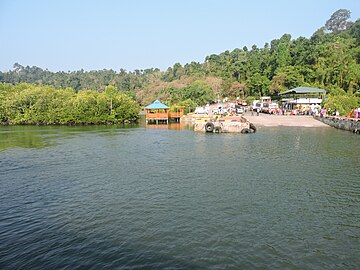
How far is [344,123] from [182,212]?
36150 millimetres

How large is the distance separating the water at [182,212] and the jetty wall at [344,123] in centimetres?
1496

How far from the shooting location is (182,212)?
13133 millimetres

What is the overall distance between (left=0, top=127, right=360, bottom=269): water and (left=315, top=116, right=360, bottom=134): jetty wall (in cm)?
1496

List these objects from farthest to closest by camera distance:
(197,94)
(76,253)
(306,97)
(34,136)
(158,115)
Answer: (197,94) → (306,97) → (158,115) → (34,136) → (76,253)

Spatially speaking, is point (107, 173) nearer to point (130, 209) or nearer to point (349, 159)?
point (130, 209)

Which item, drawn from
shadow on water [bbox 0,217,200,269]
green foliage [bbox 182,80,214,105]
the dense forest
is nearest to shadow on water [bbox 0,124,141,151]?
the dense forest

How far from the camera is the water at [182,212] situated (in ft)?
31.7

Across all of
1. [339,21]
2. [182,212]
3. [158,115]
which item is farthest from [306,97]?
[339,21]

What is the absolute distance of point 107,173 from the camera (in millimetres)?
20297

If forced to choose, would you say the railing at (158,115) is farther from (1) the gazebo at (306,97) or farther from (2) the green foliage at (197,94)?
(1) the gazebo at (306,97)

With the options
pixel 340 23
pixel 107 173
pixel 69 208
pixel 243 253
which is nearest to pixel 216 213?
pixel 243 253

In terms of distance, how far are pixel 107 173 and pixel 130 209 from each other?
283 inches

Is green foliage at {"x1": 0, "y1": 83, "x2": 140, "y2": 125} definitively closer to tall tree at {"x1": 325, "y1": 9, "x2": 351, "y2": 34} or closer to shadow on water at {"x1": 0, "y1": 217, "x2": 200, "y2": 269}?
shadow on water at {"x1": 0, "y1": 217, "x2": 200, "y2": 269}

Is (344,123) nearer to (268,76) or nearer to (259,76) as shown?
(259,76)
